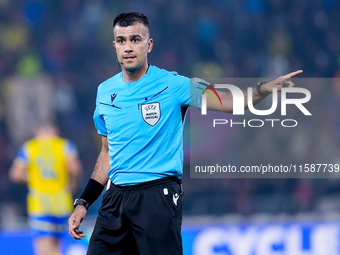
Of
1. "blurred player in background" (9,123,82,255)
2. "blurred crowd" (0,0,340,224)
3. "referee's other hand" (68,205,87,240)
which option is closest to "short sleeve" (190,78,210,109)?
"referee's other hand" (68,205,87,240)

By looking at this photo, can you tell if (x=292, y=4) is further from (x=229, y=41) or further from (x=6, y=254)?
(x=6, y=254)

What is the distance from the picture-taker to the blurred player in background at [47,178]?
27.5 feet

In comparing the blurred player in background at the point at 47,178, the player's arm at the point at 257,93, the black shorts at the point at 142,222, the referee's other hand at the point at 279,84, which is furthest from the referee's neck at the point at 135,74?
the blurred player in background at the point at 47,178

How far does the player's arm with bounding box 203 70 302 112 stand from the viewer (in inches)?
152

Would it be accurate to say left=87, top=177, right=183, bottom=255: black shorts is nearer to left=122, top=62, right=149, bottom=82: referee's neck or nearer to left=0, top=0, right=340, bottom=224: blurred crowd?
left=122, top=62, right=149, bottom=82: referee's neck

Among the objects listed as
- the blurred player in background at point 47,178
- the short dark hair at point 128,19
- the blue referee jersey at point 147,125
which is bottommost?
the blurred player in background at point 47,178

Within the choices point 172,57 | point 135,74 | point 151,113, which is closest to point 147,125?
point 151,113

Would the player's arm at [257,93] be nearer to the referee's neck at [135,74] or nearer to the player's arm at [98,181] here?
the referee's neck at [135,74]

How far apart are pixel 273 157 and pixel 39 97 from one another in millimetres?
3892

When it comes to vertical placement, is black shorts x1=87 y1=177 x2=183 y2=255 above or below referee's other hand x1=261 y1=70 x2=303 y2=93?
below

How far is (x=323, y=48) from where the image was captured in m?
12.6

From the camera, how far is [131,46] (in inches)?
162

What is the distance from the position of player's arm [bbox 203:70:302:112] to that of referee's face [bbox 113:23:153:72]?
0.43m

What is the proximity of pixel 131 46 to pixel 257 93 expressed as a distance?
0.74 metres
